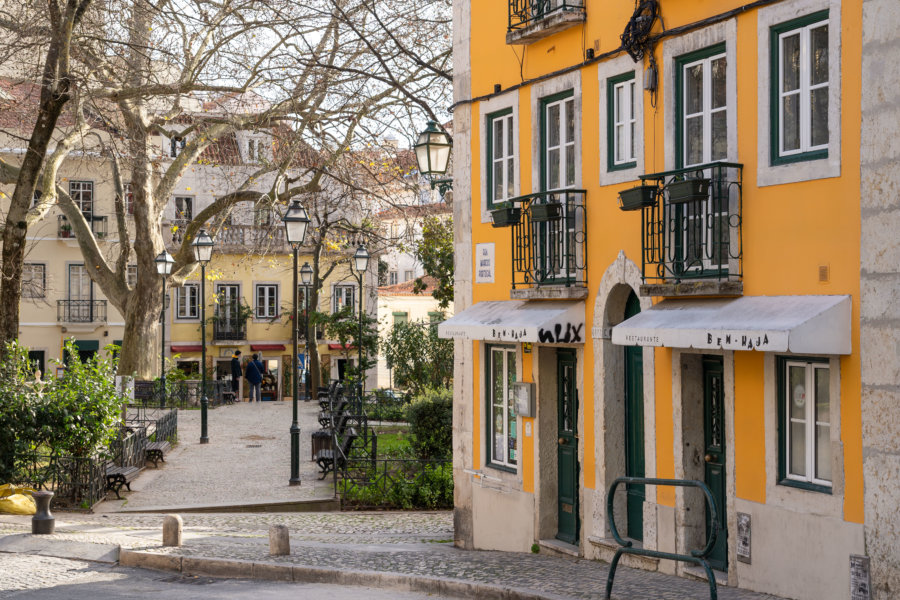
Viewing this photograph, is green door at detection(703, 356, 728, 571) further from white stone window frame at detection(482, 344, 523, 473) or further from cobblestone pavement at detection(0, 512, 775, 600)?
white stone window frame at detection(482, 344, 523, 473)

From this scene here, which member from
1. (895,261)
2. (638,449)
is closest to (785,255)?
(895,261)

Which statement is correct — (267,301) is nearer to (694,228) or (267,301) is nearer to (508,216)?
(508,216)

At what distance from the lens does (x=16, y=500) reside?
14984 mm

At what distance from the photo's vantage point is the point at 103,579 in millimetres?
10672

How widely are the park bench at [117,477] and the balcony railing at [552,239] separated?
310 inches

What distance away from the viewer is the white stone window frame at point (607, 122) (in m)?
10.9

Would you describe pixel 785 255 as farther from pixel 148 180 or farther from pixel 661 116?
pixel 148 180

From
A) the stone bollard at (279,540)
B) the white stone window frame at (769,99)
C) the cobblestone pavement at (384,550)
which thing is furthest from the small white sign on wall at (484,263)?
the white stone window frame at (769,99)

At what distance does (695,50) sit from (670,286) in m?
2.15

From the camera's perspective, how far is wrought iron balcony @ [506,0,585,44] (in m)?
11.7

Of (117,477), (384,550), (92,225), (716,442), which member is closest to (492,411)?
(384,550)

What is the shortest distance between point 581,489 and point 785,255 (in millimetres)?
3940

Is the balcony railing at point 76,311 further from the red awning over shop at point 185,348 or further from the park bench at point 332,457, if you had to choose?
the park bench at point 332,457

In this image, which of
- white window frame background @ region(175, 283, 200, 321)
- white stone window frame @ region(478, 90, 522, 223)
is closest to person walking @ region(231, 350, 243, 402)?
white window frame background @ region(175, 283, 200, 321)
